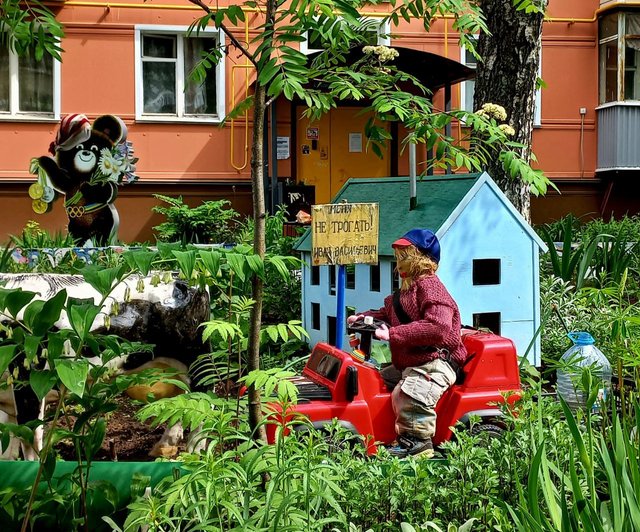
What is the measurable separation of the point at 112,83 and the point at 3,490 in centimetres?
1192

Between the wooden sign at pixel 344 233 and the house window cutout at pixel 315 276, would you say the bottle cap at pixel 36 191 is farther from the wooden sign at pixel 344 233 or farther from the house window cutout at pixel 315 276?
the wooden sign at pixel 344 233

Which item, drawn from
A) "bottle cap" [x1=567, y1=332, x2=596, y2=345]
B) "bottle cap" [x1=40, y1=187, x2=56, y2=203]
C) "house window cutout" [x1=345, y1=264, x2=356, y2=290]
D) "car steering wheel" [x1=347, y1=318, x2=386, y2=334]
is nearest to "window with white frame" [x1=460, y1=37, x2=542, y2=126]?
"bottle cap" [x1=40, y1=187, x2=56, y2=203]

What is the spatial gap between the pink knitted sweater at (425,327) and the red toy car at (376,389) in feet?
0.40

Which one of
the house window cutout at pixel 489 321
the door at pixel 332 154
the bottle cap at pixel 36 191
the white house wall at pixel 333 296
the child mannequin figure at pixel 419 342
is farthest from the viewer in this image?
the door at pixel 332 154

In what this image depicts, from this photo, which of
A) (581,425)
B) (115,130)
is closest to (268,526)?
(581,425)

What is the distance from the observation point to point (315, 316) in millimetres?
6152

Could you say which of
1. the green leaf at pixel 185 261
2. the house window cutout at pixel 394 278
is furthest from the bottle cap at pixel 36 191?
the green leaf at pixel 185 261

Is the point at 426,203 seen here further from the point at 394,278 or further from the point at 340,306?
the point at 340,306

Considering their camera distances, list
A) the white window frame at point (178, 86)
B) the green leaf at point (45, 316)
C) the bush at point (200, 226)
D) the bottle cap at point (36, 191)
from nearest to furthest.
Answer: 1. the green leaf at point (45, 316)
2. the bottle cap at point (36, 191)
3. the bush at point (200, 226)
4. the white window frame at point (178, 86)

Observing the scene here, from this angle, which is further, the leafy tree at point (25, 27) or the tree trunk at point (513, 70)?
the tree trunk at point (513, 70)

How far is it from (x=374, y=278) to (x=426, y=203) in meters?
0.58

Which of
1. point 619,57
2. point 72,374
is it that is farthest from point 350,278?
point 619,57

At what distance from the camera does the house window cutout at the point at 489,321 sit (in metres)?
5.57

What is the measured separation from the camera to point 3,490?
2822 mm
